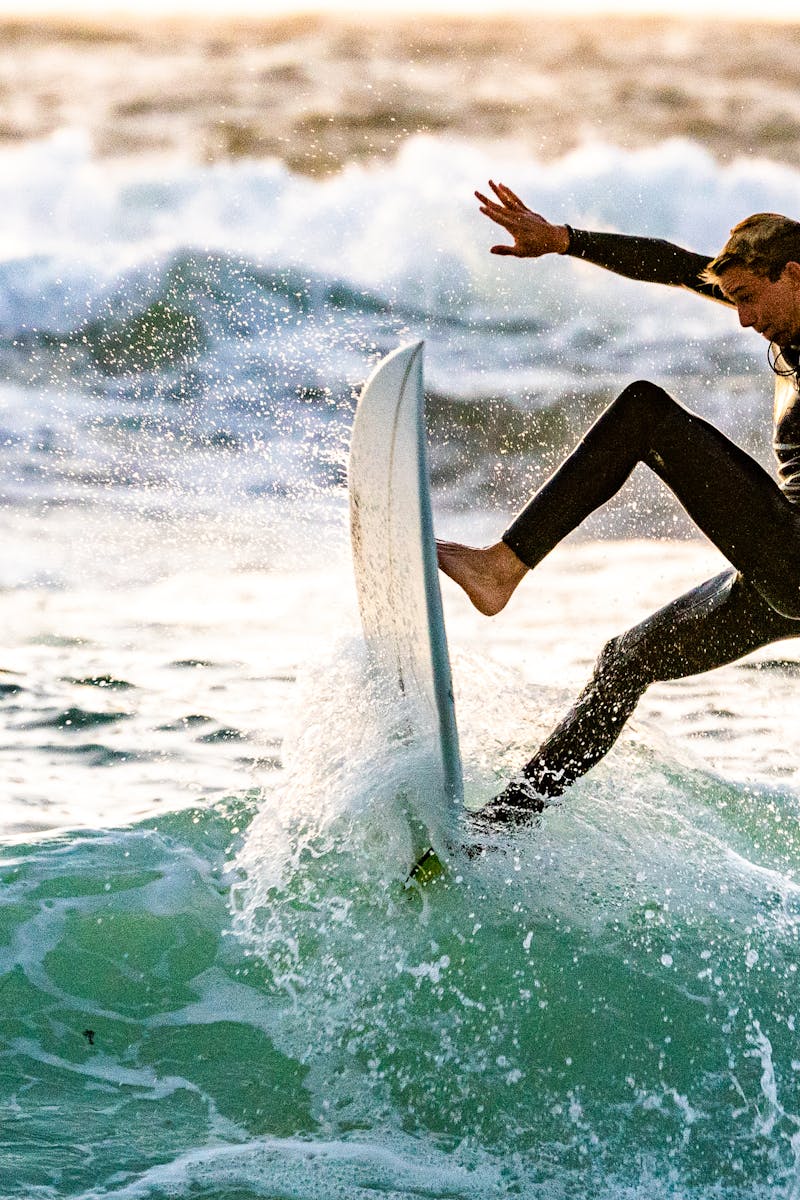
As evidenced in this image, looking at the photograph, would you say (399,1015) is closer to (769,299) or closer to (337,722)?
(337,722)

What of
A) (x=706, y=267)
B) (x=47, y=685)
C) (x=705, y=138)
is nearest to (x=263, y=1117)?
(x=706, y=267)

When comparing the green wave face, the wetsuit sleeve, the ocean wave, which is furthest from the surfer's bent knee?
the ocean wave

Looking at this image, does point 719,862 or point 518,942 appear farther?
point 719,862

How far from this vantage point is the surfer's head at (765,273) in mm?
3766

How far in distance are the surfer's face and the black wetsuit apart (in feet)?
0.21

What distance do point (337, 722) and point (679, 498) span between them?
1.20 m

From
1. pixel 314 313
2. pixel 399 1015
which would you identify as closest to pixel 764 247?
pixel 399 1015

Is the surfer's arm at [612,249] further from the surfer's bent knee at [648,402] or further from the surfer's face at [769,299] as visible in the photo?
the surfer's bent knee at [648,402]

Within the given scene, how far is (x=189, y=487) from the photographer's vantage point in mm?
13750

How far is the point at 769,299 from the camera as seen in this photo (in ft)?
12.5

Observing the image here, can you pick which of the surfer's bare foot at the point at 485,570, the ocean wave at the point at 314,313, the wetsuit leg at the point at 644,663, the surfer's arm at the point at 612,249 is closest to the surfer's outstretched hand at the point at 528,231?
the surfer's arm at the point at 612,249

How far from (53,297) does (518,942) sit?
14055mm

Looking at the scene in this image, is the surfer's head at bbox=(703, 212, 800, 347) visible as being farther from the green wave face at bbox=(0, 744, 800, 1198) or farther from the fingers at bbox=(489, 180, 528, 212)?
the green wave face at bbox=(0, 744, 800, 1198)

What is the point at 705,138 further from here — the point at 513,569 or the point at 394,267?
the point at 513,569
